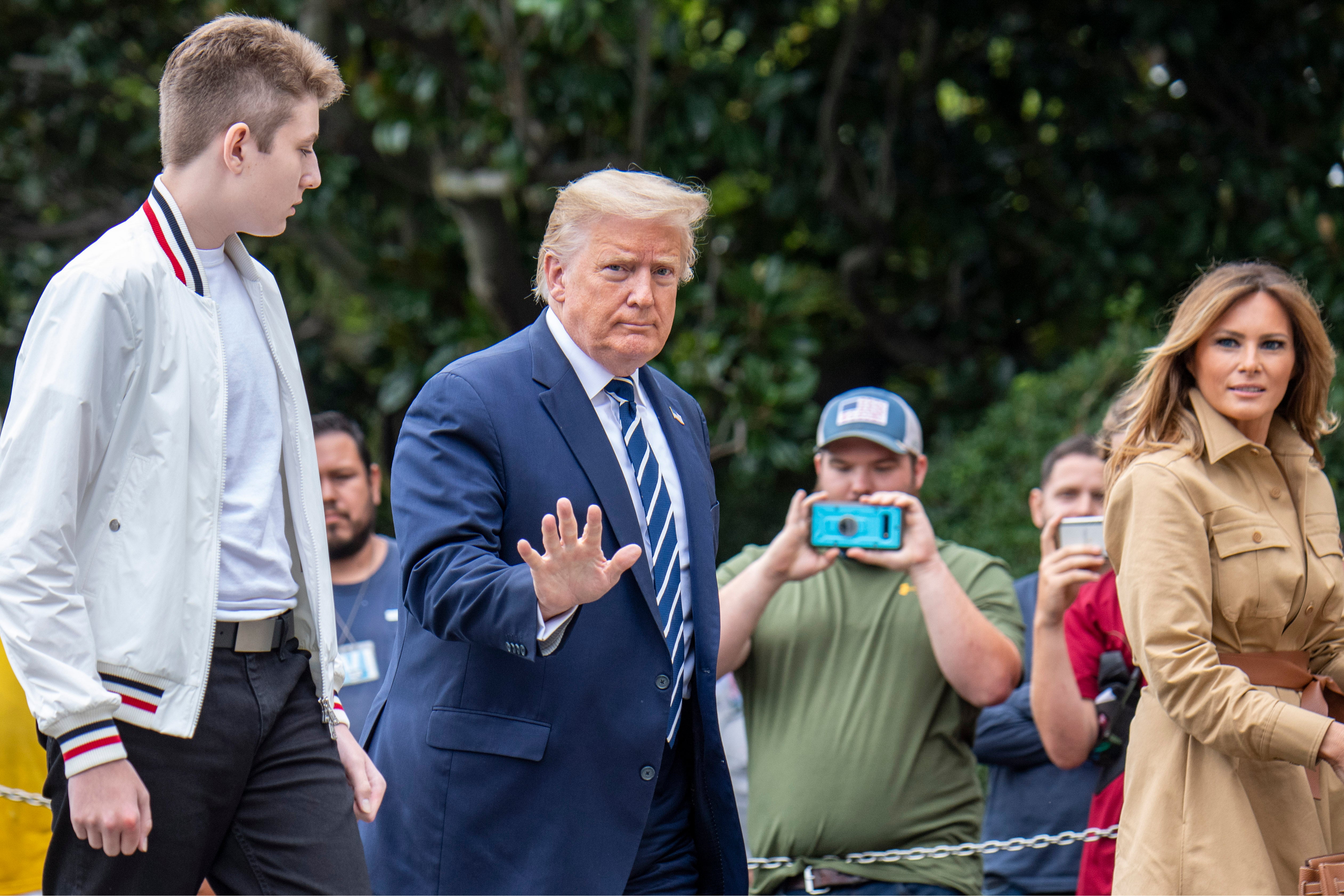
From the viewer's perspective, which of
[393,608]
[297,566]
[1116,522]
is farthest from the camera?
[393,608]

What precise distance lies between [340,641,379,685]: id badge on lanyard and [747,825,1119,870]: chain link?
138 cm

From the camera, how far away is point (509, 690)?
2.37 meters

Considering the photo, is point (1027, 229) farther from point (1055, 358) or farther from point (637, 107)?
point (637, 107)

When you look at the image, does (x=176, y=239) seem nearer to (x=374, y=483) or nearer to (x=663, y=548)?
(x=663, y=548)

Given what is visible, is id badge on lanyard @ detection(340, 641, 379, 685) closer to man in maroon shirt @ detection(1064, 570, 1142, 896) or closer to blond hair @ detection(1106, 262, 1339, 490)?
man in maroon shirt @ detection(1064, 570, 1142, 896)

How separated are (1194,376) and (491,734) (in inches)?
67.3

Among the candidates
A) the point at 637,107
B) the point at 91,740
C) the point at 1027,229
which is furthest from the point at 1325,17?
the point at 91,740

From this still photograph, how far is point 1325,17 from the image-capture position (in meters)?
7.68

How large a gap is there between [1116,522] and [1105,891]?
1169 mm

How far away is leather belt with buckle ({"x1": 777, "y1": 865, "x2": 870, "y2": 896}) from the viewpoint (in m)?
3.38

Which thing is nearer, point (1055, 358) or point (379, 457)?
point (1055, 358)

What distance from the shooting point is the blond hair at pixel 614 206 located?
101 inches

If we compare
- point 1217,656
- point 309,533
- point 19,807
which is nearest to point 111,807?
point 309,533

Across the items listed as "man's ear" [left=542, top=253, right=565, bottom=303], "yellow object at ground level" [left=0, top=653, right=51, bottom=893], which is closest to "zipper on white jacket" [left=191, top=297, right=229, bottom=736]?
"man's ear" [left=542, top=253, right=565, bottom=303]
